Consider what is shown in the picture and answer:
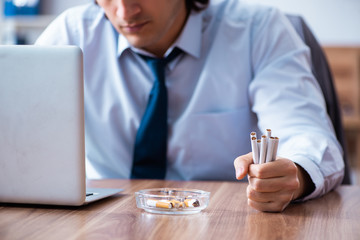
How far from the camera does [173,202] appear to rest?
845mm

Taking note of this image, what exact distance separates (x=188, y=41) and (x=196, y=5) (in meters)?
0.16

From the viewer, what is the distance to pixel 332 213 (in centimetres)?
87

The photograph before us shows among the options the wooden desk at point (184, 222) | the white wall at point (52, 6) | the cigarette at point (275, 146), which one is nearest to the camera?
the wooden desk at point (184, 222)

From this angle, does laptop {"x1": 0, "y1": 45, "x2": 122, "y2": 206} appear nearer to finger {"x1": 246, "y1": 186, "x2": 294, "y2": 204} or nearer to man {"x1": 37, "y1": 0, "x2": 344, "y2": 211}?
finger {"x1": 246, "y1": 186, "x2": 294, "y2": 204}

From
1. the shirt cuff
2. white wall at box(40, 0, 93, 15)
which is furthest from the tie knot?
white wall at box(40, 0, 93, 15)

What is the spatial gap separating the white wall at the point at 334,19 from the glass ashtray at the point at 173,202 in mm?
3296

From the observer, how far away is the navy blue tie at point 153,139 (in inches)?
54.5

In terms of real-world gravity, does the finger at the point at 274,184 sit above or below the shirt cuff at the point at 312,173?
above

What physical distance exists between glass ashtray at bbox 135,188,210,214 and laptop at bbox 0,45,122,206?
0.11m

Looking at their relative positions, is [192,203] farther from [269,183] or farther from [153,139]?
[153,139]

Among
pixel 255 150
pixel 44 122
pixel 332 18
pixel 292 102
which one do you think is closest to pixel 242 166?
pixel 255 150

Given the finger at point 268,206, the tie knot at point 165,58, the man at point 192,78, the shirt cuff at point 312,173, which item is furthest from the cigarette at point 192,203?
the tie knot at point 165,58

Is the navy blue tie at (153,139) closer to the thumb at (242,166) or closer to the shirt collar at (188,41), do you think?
the shirt collar at (188,41)

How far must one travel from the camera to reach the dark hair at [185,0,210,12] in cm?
155
